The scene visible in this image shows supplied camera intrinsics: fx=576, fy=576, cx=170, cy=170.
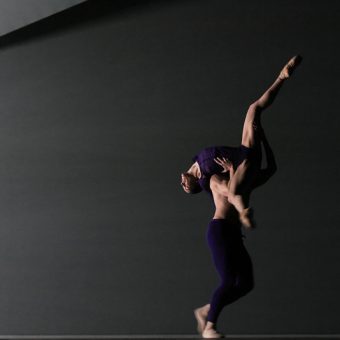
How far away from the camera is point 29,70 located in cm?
540

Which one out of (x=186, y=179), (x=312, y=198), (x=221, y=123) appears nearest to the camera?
(x=186, y=179)

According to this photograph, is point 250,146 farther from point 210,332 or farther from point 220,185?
point 210,332

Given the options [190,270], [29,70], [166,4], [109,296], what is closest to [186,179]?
[190,270]

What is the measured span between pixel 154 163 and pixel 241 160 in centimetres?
220

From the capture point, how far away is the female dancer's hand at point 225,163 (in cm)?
273

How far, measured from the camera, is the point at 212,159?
9.22ft

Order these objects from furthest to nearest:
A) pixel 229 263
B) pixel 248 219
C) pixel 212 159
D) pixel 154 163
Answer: pixel 154 163, pixel 212 159, pixel 229 263, pixel 248 219

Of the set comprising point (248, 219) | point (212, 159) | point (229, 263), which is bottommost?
point (229, 263)

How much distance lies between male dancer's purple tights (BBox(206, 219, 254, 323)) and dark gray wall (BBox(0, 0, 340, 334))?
177cm

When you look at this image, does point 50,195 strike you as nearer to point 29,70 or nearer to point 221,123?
point 29,70

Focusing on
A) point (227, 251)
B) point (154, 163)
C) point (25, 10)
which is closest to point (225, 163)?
point (227, 251)

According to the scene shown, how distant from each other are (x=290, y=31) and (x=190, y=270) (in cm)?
208

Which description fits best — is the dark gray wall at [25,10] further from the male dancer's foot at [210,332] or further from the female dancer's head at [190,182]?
the male dancer's foot at [210,332]

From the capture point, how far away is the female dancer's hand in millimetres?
2733
